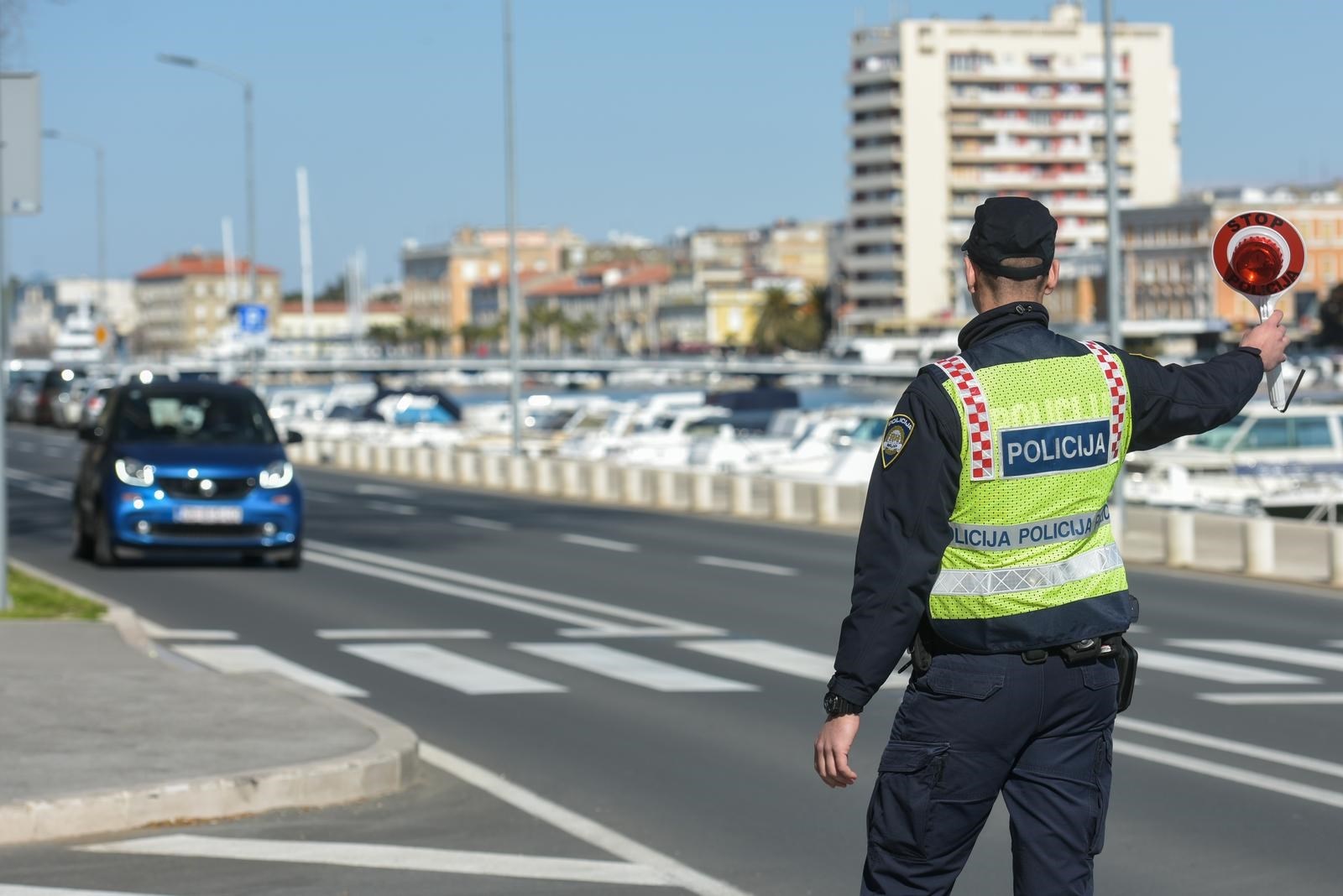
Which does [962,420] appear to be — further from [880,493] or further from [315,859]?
[315,859]

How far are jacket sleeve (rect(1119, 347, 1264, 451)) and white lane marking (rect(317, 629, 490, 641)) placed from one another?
11.3 metres

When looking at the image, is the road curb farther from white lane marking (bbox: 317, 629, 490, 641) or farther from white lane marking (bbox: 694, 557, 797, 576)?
white lane marking (bbox: 694, 557, 797, 576)

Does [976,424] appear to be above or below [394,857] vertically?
above

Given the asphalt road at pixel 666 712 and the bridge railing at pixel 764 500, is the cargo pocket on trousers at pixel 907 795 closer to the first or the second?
the asphalt road at pixel 666 712

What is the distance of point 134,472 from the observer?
20.6 metres

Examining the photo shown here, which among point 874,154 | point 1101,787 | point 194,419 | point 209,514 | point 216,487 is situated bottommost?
point 209,514

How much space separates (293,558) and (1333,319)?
14401 cm

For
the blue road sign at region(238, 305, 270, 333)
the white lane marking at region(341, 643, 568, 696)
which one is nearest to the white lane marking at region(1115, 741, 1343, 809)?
the white lane marking at region(341, 643, 568, 696)

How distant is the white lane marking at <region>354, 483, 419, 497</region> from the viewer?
3989cm

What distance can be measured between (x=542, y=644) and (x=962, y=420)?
11.1 meters

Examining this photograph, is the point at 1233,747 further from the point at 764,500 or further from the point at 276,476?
the point at 764,500

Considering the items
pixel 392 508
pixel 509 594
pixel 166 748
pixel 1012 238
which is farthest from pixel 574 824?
pixel 392 508

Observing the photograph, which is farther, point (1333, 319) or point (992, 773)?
point (1333, 319)

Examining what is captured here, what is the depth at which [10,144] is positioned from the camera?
587 inches
